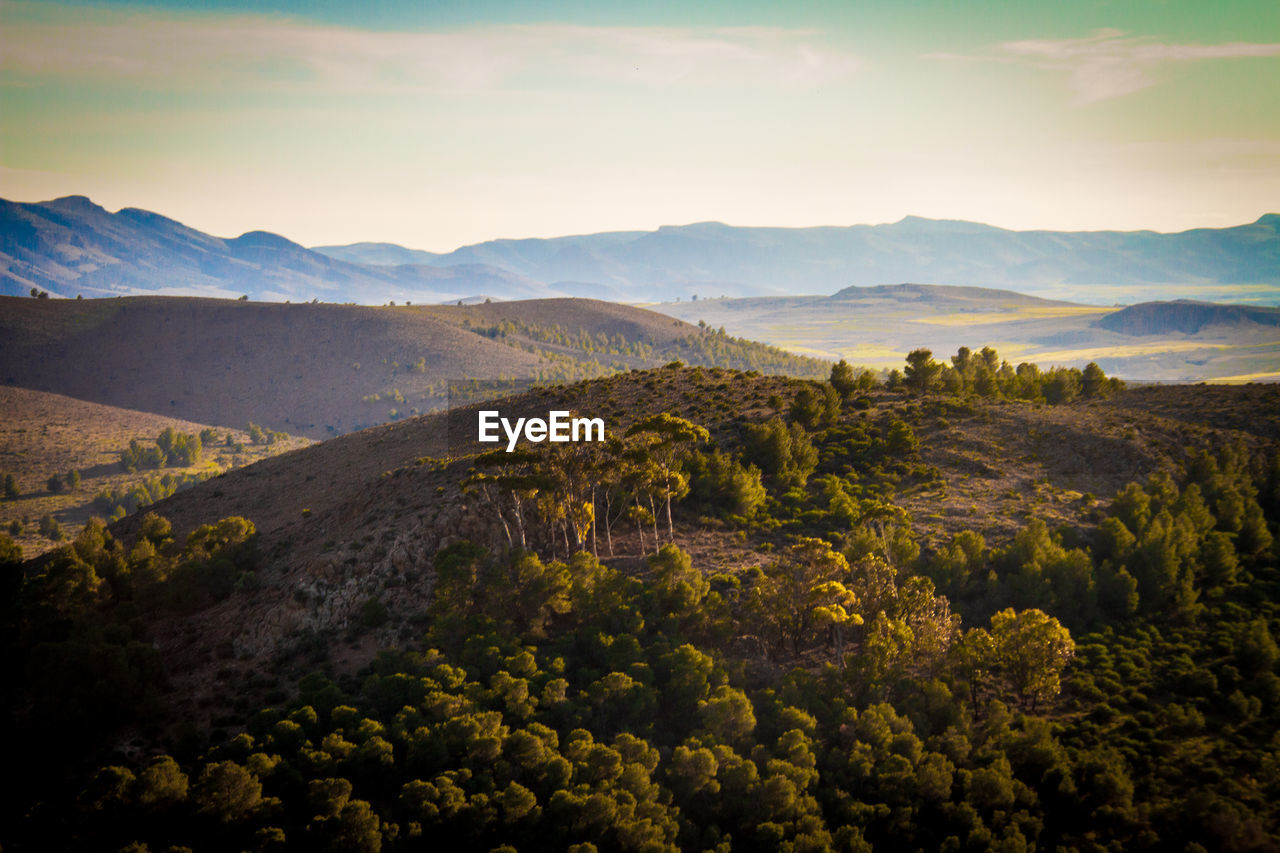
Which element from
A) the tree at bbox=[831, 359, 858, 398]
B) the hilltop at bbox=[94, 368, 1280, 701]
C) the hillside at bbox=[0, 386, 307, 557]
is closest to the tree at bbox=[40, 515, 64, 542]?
the hillside at bbox=[0, 386, 307, 557]

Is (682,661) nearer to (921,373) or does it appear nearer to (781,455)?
(781,455)

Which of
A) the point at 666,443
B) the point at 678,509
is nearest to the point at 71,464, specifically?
the point at 678,509

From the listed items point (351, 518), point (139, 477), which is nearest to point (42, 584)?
point (351, 518)

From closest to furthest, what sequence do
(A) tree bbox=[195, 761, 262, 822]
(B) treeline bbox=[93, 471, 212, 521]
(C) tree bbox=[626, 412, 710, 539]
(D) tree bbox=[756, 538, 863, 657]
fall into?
(A) tree bbox=[195, 761, 262, 822]
(D) tree bbox=[756, 538, 863, 657]
(C) tree bbox=[626, 412, 710, 539]
(B) treeline bbox=[93, 471, 212, 521]

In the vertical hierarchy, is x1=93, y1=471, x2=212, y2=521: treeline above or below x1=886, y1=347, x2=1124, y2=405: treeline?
below

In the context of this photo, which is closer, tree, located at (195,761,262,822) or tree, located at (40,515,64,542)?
tree, located at (195,761,262,822)

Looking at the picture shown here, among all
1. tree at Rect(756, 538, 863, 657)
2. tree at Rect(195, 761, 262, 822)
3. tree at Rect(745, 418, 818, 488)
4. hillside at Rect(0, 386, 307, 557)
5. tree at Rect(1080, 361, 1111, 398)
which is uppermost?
tree at Rect(1080, 361, 1111, 398)

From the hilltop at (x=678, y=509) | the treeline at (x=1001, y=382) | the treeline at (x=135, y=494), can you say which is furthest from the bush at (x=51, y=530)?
the treeline at (x=1001, y=382)

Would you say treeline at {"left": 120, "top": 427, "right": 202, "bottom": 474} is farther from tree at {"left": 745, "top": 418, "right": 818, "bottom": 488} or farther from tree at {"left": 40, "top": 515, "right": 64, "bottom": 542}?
tree at {"left": 745, "top": 418, "right": 818, "bottom": 488}
